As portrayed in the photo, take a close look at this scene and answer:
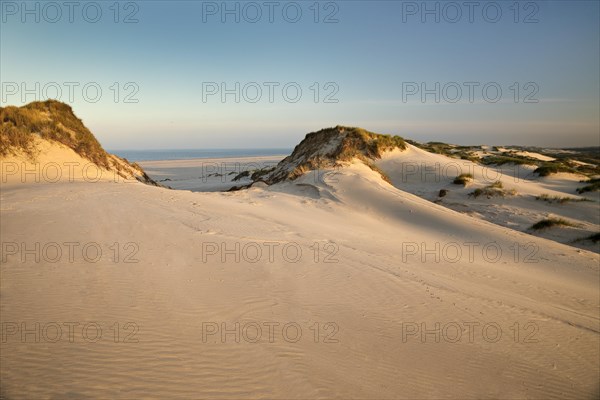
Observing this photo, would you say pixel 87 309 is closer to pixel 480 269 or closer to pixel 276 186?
pixel 480 269

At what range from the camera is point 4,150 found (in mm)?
10586

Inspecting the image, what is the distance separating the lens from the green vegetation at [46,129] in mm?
11016

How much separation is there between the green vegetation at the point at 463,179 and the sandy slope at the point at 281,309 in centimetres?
694

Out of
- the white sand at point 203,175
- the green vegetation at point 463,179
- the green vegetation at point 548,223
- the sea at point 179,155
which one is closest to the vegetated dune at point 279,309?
the green vegetation at point 548,223

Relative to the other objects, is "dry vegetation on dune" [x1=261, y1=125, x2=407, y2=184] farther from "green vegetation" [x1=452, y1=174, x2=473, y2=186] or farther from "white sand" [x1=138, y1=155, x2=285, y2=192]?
"white sand" [x1=138, y1=155, x2=285, y2=192]

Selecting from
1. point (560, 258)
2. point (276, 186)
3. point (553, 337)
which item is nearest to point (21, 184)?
point (276, 186)

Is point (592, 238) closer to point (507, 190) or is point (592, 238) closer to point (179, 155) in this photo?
point (507, 190)

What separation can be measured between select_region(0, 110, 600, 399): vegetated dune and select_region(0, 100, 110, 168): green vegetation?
4962 millimetres

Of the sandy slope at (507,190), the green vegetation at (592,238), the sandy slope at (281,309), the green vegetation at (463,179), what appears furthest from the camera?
the green vegetation at (463,179)

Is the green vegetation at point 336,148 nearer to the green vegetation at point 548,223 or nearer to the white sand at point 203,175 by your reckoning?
the white sand at point 203,175

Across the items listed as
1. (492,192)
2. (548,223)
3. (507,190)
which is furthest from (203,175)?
(548,223)

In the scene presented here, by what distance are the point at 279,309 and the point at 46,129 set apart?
44.6ft

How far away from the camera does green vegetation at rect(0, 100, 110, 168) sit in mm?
11016

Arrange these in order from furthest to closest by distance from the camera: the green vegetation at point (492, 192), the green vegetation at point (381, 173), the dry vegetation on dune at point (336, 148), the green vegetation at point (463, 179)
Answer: the dry vegetation on dune at point (336, 148)
the green vegetation at point (381, 173)
the green vegetation at point (463, 179)
the green vegetation at point (492, 192)
